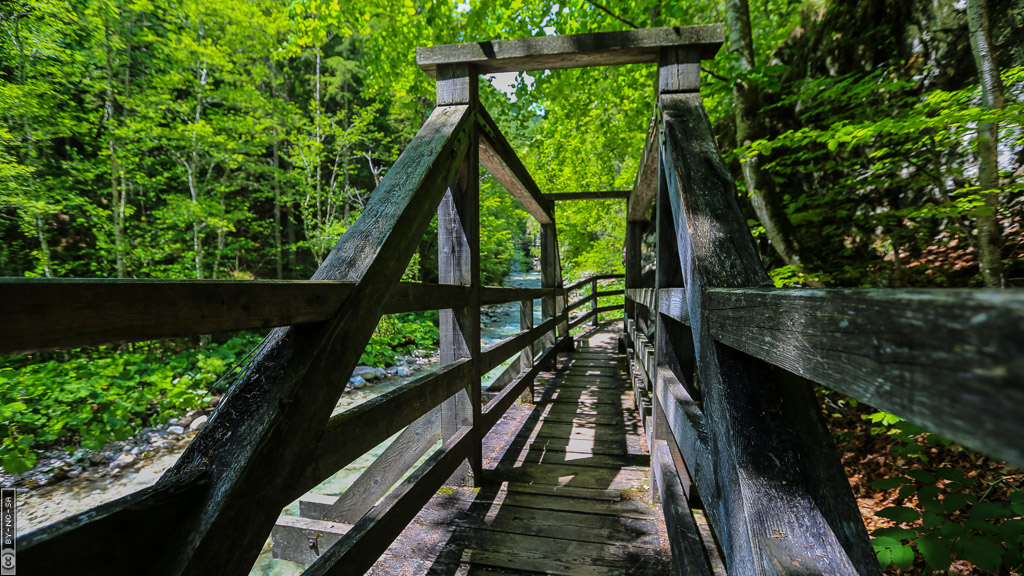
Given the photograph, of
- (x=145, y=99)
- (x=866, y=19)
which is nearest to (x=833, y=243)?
(x=866, y=19)

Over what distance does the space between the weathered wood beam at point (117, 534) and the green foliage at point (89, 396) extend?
3.87 metres

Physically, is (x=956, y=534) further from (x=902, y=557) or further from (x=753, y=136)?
(x=753, y=136)

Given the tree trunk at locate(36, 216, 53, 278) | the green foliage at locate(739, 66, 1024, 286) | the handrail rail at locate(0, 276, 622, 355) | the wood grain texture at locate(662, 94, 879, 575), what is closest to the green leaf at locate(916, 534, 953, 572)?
the wood grain texture at locate(662, 94, 879, 575)

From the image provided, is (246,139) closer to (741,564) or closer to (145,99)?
(145,99)

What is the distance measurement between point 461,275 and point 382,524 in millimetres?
1103

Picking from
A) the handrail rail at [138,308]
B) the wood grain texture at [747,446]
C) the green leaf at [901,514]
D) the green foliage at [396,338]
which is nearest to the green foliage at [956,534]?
the green leaf at [901,514]

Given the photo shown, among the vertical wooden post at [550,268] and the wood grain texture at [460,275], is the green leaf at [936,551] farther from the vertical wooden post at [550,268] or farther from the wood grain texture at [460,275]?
the vertical wooden post at [550,268]

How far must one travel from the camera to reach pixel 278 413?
78 cm

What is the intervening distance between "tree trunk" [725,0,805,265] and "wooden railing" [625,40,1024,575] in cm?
326

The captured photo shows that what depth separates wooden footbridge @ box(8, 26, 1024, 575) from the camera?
1.31 feet

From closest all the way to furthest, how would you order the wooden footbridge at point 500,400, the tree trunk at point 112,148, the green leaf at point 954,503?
1. the wooden footbridge at point 500,400
2. the green leaf at point 954,503
3. the tree trunk at point 112,148

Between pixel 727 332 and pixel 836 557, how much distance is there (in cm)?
39

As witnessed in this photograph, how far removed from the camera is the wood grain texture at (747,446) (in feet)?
2.03

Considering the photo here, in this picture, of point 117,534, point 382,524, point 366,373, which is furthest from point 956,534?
point 366,373
